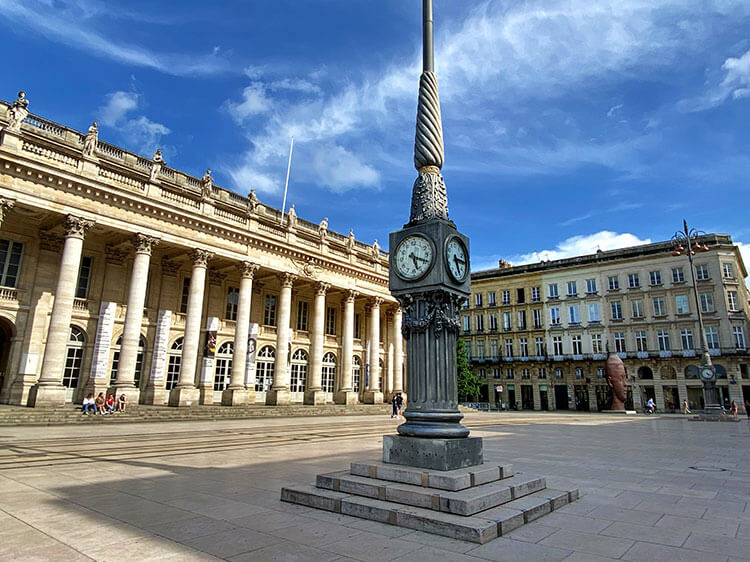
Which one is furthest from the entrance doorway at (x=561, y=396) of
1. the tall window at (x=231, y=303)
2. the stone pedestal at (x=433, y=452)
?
the stone pedestal at (x=433, y=452)

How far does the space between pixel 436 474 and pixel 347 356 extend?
34133mm

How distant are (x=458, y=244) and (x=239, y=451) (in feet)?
28.2

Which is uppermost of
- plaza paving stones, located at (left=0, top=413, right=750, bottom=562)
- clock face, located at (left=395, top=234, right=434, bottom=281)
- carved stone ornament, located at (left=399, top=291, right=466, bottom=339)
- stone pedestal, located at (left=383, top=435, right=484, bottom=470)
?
clock face, located at (left=395, top=234, right=434, bottom=281)

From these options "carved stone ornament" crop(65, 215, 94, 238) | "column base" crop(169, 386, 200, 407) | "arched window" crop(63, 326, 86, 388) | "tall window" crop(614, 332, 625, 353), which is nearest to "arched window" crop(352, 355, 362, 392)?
"column base" crop(169, 386, 200, 407)

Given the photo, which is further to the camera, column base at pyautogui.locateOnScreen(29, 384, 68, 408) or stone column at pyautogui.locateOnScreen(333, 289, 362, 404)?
stone column at pyautogui.locateOnScreen(333, 289, 362, 404)

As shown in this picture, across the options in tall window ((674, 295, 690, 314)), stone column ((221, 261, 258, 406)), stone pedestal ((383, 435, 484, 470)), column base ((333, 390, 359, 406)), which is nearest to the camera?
stone pedestal ((383, 435, 484, 470))

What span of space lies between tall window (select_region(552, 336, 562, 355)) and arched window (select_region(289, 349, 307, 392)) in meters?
32.9

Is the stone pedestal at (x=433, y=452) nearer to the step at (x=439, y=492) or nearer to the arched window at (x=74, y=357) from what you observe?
the step at (x=439, y=492)

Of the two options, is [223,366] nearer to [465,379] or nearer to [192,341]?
[192,341]

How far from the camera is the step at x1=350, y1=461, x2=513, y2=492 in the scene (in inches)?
225

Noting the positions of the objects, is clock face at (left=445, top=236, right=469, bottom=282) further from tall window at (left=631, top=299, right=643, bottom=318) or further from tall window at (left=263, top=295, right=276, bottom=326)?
tall window at (left=631, top=299, right=643, bottom=318)

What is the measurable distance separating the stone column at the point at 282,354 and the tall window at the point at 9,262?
1581 centimetres

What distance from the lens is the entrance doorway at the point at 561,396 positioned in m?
55.2

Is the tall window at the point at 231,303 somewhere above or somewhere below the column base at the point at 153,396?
above
